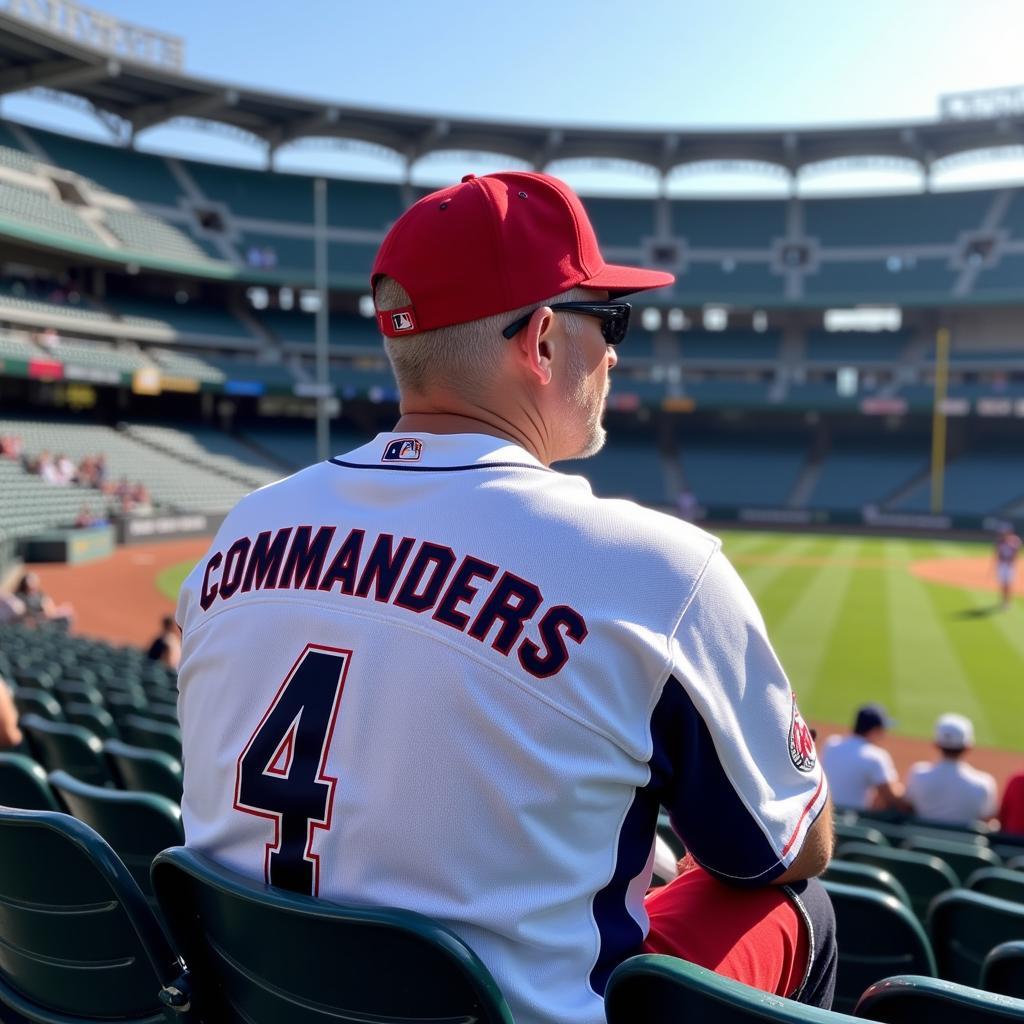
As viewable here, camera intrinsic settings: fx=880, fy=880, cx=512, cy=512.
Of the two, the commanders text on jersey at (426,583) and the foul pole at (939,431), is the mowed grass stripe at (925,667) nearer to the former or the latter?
the commanders text on jersey at (426,583)

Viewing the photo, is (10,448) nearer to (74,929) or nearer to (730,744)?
(74,929)

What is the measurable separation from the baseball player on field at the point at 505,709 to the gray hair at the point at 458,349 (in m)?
0.02

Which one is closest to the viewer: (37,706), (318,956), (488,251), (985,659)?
(318,956)

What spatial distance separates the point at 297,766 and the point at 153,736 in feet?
13.8

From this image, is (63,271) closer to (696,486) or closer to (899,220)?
(696,486)

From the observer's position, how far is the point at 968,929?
278 cm

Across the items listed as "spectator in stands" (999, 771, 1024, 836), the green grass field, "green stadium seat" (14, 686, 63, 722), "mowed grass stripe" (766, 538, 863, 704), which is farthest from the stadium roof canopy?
"spectator in stands" (999, 771, 1024, 836)

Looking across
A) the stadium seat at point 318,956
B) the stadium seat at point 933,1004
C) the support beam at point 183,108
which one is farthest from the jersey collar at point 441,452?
the support beam at point 183,108

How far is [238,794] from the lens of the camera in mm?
1545

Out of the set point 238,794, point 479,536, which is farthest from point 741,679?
point 238,794

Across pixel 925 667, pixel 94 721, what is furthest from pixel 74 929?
pixel 925 667

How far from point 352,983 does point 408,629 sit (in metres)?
0.54

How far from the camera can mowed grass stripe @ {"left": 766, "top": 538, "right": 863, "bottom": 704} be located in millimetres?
13367

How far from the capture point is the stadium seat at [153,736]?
5.02 meters
